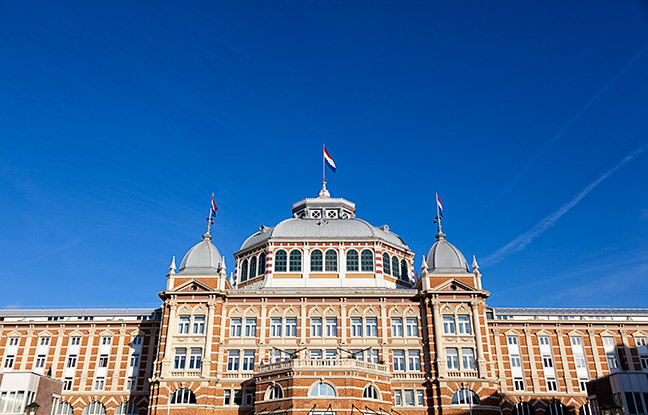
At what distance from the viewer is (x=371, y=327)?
218ft

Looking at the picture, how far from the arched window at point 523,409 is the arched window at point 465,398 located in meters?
10.5

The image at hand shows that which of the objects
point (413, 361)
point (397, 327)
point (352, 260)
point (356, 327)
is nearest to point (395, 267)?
point (352, 260)

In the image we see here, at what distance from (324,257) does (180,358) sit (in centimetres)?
2153

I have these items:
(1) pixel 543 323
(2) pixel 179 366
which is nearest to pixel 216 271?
(2) pixel 179 366

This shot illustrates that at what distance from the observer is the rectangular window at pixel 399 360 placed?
211 ft

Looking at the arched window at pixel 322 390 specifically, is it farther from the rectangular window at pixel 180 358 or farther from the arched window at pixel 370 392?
the rectangular window at pixel 180 358

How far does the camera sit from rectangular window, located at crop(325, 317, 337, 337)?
66.2m

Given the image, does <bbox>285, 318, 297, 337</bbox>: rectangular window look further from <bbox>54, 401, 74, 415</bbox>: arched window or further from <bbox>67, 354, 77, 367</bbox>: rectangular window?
<bbox>54, 401, 74, 415</bbox>: arched window

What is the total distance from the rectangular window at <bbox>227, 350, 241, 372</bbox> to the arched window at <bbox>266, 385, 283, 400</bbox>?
24.2 feet

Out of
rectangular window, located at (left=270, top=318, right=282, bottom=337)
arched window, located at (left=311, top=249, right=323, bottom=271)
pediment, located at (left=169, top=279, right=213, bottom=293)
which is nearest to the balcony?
rectangular window, located at (left=270, top=318, right=282, bottom=337)

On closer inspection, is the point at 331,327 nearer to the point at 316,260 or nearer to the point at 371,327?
the point at 371,327

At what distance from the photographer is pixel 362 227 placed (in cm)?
7706

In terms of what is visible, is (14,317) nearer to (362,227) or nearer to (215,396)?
(215,396)

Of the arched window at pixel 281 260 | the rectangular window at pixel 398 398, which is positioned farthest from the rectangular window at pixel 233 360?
the rectangular window at pixel 398 398
